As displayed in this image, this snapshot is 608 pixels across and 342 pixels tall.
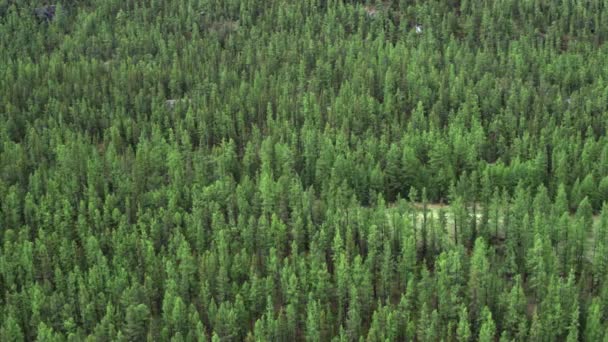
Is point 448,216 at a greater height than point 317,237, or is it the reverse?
point 317,237

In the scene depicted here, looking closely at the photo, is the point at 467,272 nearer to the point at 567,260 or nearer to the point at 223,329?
the point at 567,260

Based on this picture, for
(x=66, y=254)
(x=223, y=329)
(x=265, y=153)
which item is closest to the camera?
(x=223, y=329)

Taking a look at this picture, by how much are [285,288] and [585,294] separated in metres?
47.6

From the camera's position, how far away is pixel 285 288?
13725 centimetres

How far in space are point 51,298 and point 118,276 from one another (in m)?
11.4

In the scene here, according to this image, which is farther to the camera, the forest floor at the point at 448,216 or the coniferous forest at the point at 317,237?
the forest floor at the point at 448,216

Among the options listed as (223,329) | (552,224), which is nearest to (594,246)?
(552,224)

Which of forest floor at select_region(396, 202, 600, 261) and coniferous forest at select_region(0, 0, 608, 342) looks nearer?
coniferous forest at select_region(0, 0, 608, 342)

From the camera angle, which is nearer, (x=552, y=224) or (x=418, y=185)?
(x=552, y=224)

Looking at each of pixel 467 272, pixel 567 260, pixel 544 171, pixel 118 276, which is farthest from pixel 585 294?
pixel 118 276

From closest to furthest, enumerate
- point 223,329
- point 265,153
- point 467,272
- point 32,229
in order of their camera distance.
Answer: point 223,329 → point 467,272 → point 32,229 → point 265,153

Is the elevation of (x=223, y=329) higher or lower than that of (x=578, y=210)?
lower

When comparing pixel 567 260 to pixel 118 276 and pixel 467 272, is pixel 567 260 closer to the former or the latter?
pixel 467 272

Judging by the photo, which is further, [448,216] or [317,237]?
[448,216]
